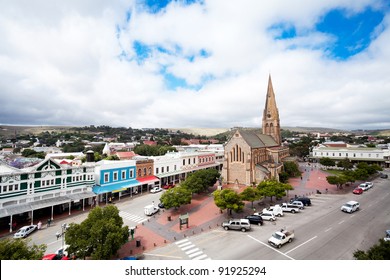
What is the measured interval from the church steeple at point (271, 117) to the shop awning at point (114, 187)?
132ft

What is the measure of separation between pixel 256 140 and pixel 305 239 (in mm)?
30746

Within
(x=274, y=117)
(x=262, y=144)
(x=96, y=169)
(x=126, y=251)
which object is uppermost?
(x=274, y=117)

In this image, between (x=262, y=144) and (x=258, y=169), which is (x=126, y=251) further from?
(x=262, y=144)

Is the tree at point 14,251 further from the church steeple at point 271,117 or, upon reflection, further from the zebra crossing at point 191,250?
the church steeple at point 271,117

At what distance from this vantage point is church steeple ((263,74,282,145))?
5603 centimetres

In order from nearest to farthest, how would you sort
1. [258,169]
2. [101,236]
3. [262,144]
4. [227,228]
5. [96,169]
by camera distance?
[101,236] < [227,228] < [96,169] < [258,169] < [262,144]

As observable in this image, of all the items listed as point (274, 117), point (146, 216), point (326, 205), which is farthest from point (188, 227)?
point (274, 117)

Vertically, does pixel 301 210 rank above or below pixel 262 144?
below

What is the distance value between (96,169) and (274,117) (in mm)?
47002

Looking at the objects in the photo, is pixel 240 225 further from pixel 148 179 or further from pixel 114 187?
pixel 148 179

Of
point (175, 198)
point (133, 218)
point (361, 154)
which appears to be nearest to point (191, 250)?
point (175, 198)

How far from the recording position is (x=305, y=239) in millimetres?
19359

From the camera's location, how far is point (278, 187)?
29.6m

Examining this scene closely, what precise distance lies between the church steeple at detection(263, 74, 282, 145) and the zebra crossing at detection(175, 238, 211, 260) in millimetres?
45834
